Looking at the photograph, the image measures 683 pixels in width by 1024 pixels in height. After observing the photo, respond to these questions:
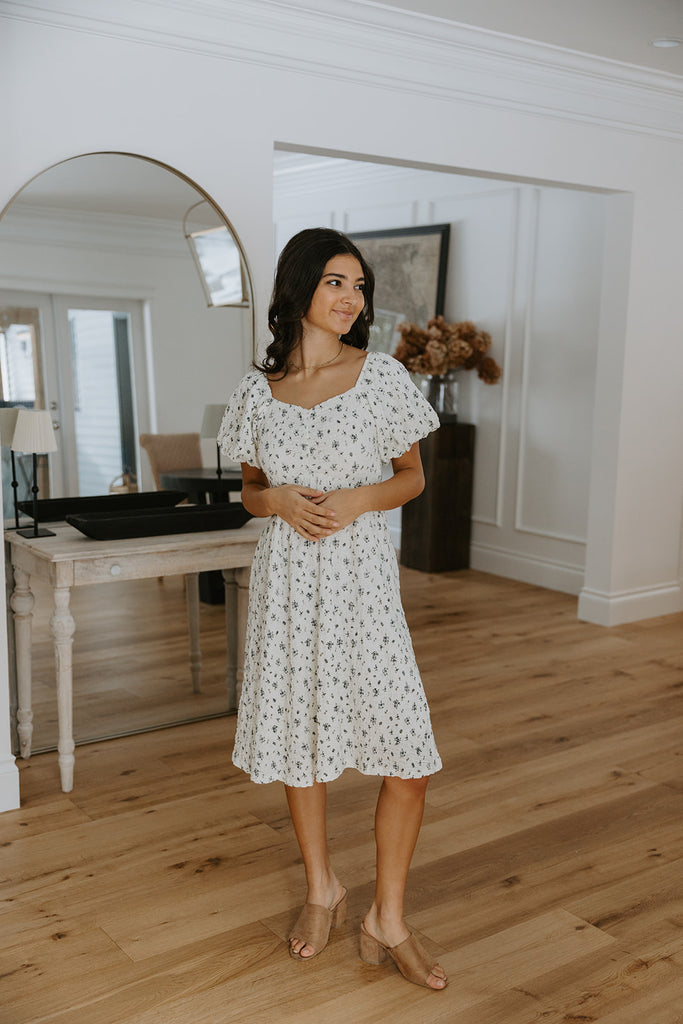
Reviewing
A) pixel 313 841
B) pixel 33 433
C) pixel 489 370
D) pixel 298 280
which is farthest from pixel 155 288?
pixel 489 370

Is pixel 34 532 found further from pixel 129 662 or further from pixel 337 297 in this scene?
pixel 337 297

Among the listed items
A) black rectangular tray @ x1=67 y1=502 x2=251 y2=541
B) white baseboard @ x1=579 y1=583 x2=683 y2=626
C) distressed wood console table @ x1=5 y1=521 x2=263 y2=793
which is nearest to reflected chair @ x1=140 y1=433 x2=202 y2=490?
black rectangular tray @ x1=67 y1=502 x2=251 y2=541

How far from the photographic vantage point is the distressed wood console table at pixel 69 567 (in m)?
2.88

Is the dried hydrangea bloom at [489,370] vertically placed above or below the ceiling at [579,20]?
below

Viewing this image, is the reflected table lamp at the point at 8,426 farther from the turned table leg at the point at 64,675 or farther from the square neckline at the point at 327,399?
the square neckline at the point at 327,399

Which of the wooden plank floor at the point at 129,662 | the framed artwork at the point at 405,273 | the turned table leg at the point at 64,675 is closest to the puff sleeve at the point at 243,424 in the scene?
the turned table leg at the point at 64,675

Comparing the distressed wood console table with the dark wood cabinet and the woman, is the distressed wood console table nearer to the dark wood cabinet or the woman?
the woman

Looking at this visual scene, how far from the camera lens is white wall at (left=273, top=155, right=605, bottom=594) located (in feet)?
17.4

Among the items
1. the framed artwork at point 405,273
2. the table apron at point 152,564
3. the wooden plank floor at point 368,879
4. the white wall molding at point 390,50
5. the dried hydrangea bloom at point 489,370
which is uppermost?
the white wall molding at point 390,50

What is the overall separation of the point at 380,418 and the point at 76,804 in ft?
5.47

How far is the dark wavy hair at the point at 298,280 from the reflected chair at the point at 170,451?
133 cm

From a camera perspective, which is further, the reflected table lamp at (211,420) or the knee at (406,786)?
the reflected table lamp at (211,420)

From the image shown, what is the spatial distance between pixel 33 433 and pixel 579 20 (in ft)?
8.29

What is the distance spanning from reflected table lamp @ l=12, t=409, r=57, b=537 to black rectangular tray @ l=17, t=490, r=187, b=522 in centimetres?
7
